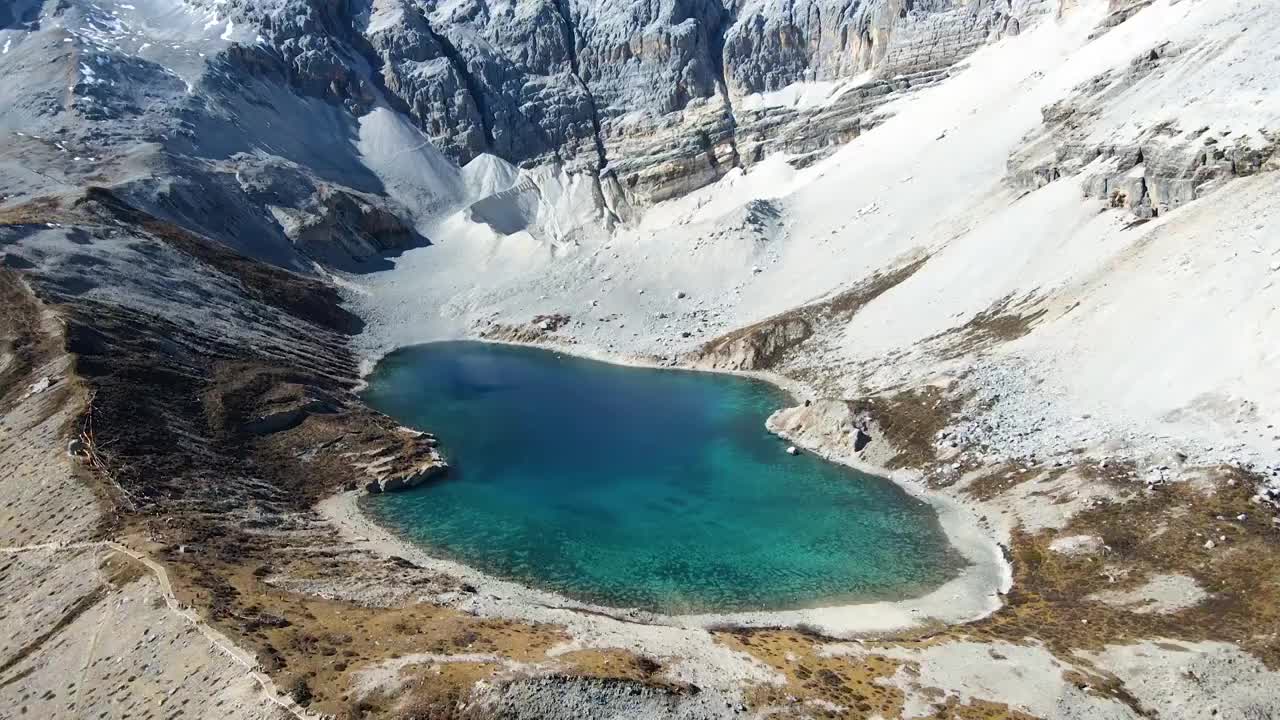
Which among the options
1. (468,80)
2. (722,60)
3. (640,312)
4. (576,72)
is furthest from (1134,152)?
(468,80)

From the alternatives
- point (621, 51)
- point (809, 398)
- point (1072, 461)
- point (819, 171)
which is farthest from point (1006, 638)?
point (621, 51)

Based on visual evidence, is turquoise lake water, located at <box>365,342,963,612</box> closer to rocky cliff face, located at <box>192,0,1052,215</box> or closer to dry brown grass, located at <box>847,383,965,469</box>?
dry brown grass, located at <box>847,383,965,469</box>

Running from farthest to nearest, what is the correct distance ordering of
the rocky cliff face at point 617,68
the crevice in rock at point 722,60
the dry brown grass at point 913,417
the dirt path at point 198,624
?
1. the crevice in rock at point 722,60
2. the rocky cliff face at point 617,68
3. the dry brown grass at point 913,417
4. the dirt path at point 198,624

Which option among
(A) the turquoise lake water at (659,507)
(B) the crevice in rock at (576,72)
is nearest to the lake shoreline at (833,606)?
(A) the turquoise lake water at (659,507)

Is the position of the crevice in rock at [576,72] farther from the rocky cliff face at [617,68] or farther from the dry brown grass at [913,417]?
the dry brown grass at [913,417]

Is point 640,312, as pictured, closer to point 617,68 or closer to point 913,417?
point 913,417

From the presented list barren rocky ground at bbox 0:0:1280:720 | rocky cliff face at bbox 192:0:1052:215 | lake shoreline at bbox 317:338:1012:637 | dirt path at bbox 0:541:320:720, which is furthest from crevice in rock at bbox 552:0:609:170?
dirt path at bbox 0:541:320:720

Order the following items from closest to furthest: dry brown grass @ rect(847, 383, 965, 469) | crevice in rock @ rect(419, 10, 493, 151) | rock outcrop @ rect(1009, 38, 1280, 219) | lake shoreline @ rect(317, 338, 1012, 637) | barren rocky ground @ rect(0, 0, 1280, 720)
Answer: barren rocky ground @ rect(0, 0, 1280, 720)
lake shoreline @ rect(317, 338, 1012, 637)
dry brown grass @ rect(847, 383, 965, 469)
rock outcrop @ rect(1009, 38, 1280, 219)
crevice in rock @ rect(419, 10, 493, 151)

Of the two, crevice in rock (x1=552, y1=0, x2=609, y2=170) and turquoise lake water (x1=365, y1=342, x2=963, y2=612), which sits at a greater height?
crevice in rock (x1=552, y1=0, x2=609, y2=170)
